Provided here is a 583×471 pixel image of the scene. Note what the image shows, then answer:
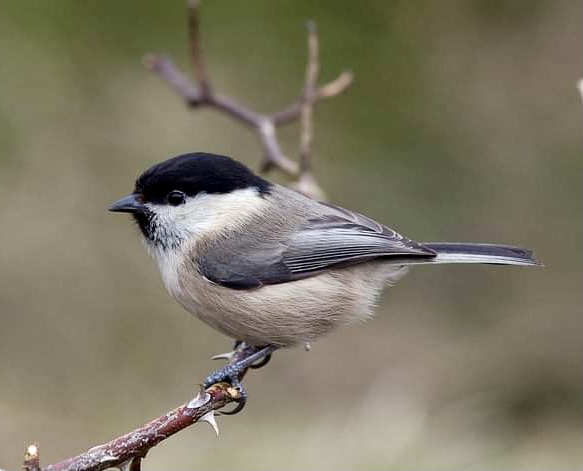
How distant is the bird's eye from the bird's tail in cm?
78

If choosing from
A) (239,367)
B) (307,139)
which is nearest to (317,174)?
(307,139)

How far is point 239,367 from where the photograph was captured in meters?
2.54

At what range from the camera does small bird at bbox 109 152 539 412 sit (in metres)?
2.64

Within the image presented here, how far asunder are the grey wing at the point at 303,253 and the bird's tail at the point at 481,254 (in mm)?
52

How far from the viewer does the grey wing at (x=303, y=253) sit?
2.67 metres

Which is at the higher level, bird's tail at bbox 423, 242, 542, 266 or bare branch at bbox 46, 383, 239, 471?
bird's tail at bbox 423, 242, 542, 266

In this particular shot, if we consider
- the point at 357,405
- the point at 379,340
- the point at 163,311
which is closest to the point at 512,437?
the point at 357,405

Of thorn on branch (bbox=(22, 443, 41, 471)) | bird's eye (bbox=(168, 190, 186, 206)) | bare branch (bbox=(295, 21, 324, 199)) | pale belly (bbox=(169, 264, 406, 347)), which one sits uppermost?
bare branch (bbox=(295, 21, 324, 199))

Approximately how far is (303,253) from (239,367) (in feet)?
1.40

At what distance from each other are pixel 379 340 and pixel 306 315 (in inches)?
90.9

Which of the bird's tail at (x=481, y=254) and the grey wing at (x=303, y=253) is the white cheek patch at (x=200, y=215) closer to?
the grey wing at (x=303, y=253)

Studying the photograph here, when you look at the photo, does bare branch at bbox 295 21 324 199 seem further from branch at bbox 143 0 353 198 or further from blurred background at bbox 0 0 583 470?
blurred background at bbox 0 0 583 470

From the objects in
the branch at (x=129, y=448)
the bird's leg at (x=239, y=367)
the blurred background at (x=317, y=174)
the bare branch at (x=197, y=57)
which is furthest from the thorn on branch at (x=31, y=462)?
the blurred background at (x=317, y=174)

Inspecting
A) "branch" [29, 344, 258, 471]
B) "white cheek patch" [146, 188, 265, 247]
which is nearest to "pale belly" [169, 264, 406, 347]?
"white cheek patch" [146, 188, 265, 247]
